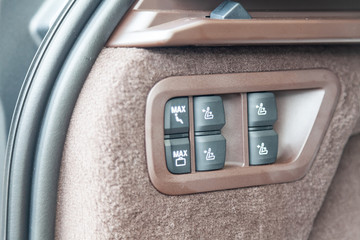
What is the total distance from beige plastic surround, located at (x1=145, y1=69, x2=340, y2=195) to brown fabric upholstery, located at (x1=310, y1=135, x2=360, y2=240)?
141mm

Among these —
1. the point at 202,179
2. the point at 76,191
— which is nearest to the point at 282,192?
the point at 202,179

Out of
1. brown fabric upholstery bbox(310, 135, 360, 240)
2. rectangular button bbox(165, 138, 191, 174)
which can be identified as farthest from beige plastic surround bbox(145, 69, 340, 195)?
brown fabric upholstery bbox(310, 135, 360, 240)

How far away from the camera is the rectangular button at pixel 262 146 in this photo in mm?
553

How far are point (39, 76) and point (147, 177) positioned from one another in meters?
0.15

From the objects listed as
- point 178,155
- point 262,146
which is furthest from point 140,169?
point 262,146

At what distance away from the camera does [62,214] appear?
21.6 inches

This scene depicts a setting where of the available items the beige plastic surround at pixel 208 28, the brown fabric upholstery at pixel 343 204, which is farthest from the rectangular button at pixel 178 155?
the brown fabric upholstery at pixel 343 204

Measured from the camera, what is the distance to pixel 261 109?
550 mm


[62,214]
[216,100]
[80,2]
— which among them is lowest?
[62,214]

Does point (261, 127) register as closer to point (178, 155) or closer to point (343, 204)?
point (178, 155)

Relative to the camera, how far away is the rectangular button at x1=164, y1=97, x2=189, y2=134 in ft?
1.66

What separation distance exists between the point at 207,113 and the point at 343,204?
32 centimetres

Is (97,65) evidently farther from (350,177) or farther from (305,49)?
(350,177)

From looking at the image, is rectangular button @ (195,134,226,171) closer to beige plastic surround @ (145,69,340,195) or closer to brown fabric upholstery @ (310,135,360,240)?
beige plastic surround @ (145,69,340,195)
